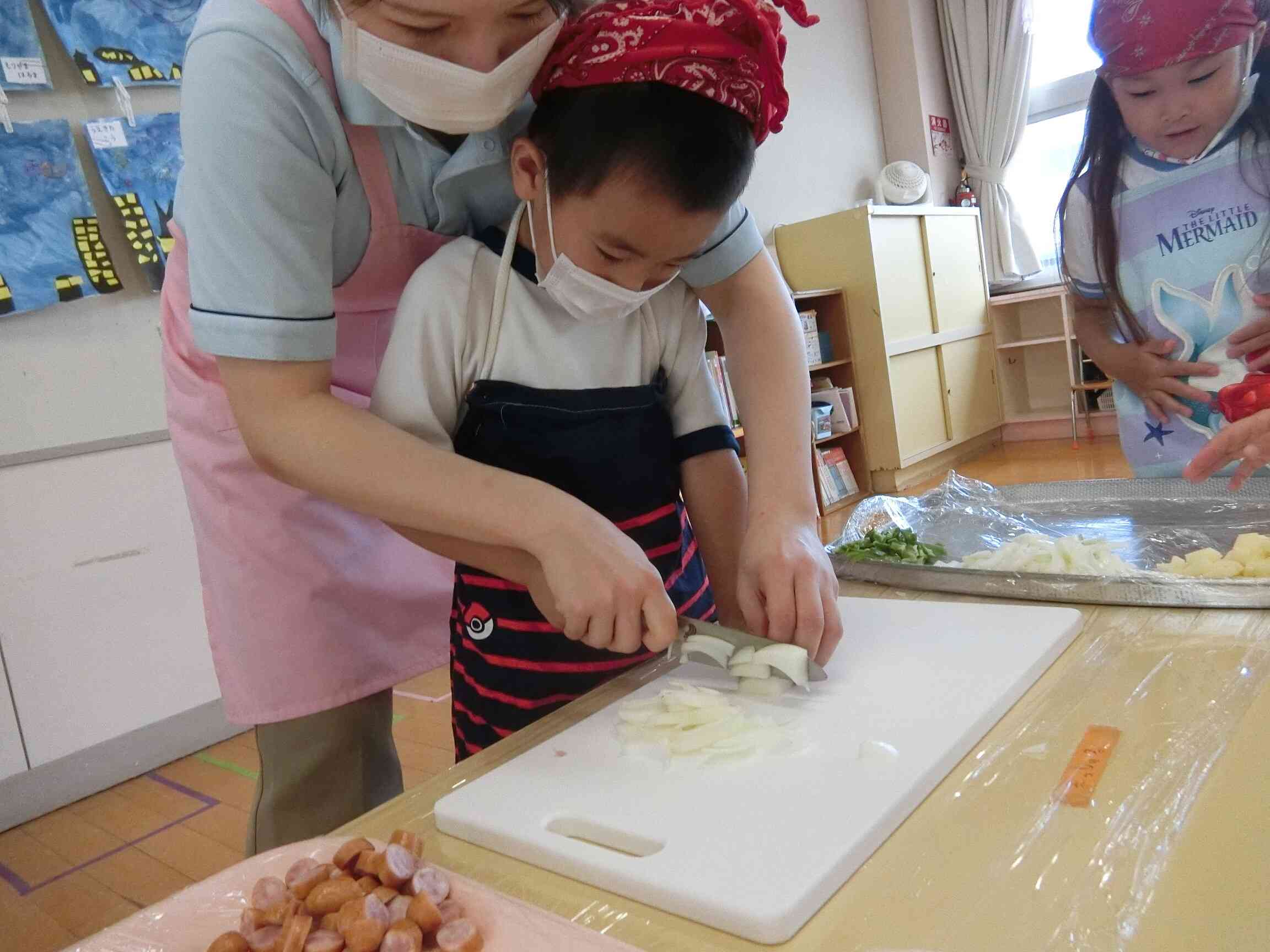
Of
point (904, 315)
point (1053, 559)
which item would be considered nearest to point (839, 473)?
point (904, 315)

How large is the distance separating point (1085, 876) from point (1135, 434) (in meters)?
0.92

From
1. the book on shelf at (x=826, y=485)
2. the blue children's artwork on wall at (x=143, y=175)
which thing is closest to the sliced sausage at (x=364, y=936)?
the blue children's artwork on wall at (x=143, y=175)

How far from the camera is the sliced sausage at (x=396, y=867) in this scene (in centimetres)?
44

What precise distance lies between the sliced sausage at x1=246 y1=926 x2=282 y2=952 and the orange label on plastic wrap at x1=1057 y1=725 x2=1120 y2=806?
37 centimetres

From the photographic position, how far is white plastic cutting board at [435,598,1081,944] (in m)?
0.43

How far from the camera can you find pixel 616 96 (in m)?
0.65

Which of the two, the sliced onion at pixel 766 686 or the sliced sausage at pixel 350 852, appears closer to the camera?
the sliced sausage at pixel 350 852

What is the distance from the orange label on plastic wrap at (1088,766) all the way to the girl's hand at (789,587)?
190mm

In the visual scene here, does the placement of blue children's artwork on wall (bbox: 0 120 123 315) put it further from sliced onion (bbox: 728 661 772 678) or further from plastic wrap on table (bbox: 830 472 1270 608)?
sliced onion (bbox: 728 661 772 678)

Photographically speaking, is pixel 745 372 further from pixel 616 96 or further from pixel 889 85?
pixel 889 85

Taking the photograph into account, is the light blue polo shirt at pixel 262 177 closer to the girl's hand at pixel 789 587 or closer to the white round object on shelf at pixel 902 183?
the girl's hand at pixel 789 587

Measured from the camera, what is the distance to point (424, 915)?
1.35 feet

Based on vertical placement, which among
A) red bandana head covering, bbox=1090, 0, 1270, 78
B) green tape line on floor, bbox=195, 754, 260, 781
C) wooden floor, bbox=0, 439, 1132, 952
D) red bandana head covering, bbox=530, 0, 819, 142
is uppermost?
red bandana head covering, bbox=1090, 0, 1270, 78

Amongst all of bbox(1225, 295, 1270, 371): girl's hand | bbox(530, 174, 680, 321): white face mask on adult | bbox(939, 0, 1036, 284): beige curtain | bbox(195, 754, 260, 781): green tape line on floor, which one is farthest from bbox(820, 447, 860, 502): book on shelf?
bbox(530, 174, 680, 321): white face mask on adult
